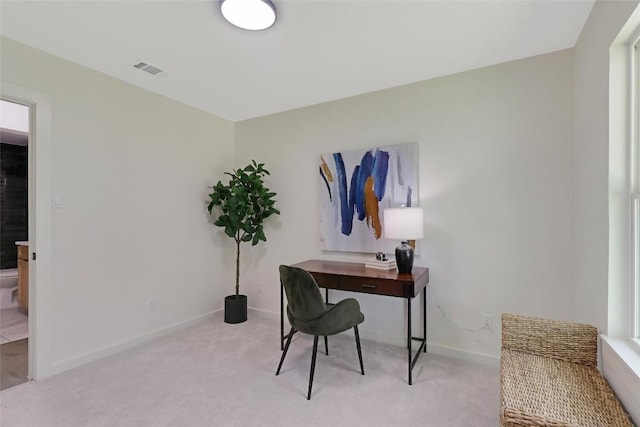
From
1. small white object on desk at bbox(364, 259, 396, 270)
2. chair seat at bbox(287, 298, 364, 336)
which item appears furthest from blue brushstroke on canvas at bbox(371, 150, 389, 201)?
chair seat at bbox(287, 298, 364, 336)

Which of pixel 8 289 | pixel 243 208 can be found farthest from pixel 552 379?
pixel 8 289

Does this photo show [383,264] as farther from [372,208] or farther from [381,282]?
[372,208]

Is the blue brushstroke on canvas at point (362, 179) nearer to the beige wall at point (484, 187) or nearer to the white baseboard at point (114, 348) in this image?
the beige wall at point (484, 187)

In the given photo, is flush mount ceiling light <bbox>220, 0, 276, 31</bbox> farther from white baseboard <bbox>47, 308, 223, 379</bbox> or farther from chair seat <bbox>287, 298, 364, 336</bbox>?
white baseboard <bbox>47, 308, 223, 379</bbox>

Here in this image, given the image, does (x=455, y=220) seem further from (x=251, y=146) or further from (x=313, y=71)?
(x=251, y=146)

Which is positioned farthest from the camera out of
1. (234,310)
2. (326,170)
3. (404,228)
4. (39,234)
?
(234,310)

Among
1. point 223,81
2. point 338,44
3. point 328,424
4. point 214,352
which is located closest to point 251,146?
point 223,81

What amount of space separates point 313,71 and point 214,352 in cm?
257

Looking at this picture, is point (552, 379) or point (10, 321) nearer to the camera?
point (552, 379)

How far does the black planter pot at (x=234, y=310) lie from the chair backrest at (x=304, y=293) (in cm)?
149

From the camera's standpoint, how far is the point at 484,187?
2504mm

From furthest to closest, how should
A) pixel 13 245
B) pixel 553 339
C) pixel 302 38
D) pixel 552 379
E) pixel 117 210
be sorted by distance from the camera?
pixel 13 245
pixel 117 210
pixel 302 38
pixel 553 339
pixel 552 379

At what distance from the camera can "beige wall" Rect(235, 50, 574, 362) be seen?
227 centimetres

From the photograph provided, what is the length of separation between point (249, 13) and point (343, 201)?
1.78 m
